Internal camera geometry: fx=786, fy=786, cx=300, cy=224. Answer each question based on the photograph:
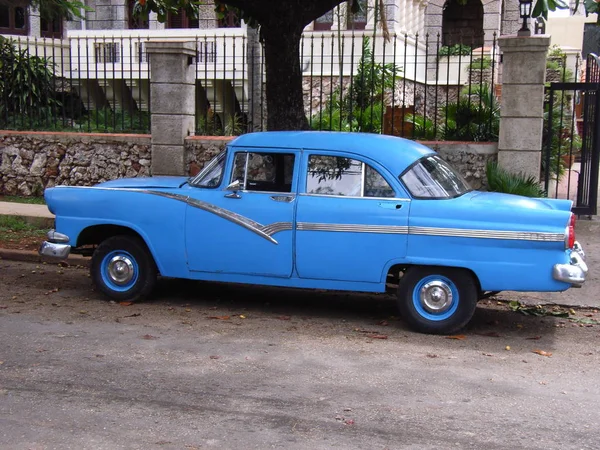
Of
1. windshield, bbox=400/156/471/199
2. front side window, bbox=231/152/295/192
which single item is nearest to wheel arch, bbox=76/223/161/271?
front side window, bbox=231/152/295/192

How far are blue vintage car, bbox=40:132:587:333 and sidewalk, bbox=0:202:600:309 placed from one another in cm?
133

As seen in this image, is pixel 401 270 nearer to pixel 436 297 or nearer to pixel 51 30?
pixel 436 297

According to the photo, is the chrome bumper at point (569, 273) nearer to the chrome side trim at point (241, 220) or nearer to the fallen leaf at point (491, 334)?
the fallen leaf at point (491, 334)

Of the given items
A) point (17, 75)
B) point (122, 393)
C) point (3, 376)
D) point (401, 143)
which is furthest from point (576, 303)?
point (17, 75)

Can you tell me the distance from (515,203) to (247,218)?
2561 mm

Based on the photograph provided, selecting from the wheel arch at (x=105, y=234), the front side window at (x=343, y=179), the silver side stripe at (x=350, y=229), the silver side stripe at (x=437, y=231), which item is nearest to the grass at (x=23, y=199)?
the wheel arch at (x=105, y=234)

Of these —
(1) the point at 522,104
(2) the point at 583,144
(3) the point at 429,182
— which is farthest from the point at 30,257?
(2) the point at 583,144

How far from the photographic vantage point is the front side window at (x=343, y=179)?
7.54m

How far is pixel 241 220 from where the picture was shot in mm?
7750

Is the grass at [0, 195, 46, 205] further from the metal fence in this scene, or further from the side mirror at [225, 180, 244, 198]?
the side mirror at [225, 180, 244, 198]

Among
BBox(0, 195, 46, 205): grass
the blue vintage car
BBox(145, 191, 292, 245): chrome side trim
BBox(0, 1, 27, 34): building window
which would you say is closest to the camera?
the blue vintage car

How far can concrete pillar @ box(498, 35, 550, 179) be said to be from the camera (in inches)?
446

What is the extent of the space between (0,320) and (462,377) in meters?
4.42

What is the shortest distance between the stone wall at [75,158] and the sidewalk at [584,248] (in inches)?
38.2
